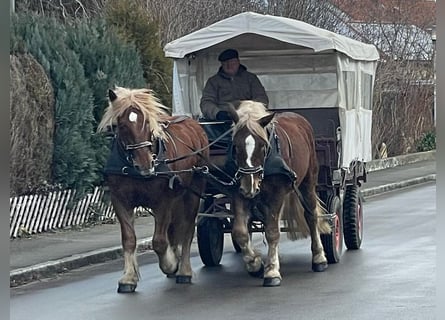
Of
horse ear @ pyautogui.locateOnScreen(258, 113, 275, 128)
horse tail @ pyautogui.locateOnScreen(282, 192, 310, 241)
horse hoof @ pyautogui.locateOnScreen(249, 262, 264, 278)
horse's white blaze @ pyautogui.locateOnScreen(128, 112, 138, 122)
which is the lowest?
horse hoof @ pyautogui.locateOnScreen(249, 262, 264, 278)

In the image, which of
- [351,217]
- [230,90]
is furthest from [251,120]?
[351,217]

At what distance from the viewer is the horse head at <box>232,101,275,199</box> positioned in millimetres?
9828

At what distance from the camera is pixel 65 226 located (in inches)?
616

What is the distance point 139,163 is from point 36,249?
4174 mm

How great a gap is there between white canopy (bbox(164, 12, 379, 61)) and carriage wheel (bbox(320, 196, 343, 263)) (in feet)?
6.05

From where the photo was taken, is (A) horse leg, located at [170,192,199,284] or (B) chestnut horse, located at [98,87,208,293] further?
(A) horse leg, located at [170,192,199,284]

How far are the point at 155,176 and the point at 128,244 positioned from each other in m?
0.75

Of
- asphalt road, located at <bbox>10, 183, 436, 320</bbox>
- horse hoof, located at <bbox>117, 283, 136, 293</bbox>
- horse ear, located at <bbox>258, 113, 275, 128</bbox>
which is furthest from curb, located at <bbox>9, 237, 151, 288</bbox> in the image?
horse ear, located at <bbox>258, 113, 275, 128</bbox>

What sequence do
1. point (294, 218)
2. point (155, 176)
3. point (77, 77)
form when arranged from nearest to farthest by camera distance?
point (155, 176) < point (294, 218) < point (77, 77)

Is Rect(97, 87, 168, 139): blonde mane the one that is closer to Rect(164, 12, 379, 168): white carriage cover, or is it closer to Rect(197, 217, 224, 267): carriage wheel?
Rect(197, 217, 224, 267): carriage wheel

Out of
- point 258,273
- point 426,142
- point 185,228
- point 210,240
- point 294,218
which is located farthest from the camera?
point 426,142

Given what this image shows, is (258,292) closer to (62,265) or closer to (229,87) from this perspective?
(229,87)

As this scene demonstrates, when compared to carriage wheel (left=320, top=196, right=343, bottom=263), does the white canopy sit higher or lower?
higher

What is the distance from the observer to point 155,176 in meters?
9.84
